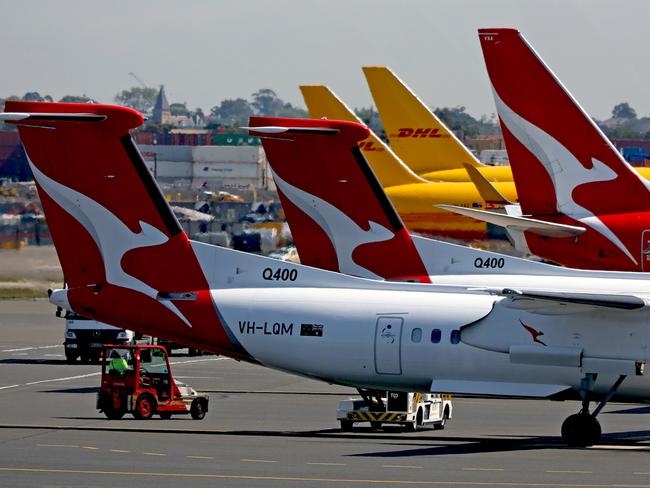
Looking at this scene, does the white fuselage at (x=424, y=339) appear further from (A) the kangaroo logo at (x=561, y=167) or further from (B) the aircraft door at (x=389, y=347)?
(A) the kangaroo logo at (x=561, y=167)

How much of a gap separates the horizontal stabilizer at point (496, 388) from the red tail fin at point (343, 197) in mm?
4244

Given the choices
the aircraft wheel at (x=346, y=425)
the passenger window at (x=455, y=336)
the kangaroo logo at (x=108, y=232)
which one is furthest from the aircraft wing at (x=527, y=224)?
the kangaroo logo at (x=108, y=232)

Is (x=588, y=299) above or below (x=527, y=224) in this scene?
below

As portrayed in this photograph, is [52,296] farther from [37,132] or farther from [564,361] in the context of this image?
[564,361]

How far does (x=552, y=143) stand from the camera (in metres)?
32.1

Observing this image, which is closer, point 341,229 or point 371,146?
point 341,229

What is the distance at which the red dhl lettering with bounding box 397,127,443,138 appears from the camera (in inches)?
2554

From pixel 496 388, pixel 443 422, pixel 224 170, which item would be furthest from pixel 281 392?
pixel 224 170

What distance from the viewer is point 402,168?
61.4m

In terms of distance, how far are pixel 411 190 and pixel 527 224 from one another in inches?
1167

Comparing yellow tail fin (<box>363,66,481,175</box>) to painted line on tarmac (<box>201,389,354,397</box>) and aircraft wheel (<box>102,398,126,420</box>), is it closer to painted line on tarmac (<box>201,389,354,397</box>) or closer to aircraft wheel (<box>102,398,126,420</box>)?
painted line on tarmac (<box>201,389,354,397</box>)

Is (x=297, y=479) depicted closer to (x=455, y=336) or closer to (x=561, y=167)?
(x=455, y=336)

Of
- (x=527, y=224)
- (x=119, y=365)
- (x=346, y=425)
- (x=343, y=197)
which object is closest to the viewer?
(x=346, y=425)

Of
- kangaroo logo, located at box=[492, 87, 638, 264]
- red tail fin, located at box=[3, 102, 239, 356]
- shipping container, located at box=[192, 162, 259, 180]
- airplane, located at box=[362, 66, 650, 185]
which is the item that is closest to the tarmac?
red tail fin, located at box=[3, 102, 239, 356]
